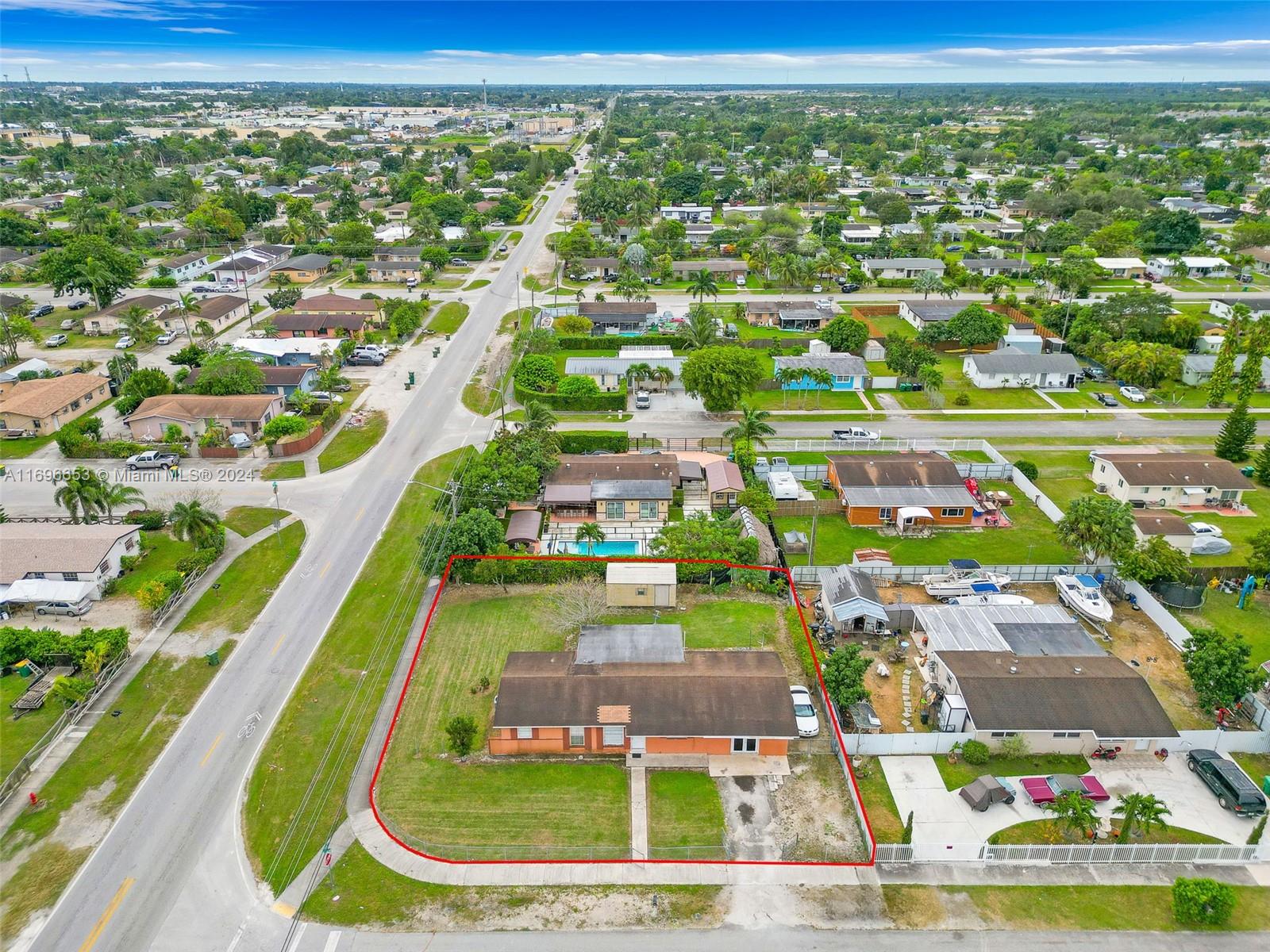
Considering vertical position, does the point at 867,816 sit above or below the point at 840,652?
below

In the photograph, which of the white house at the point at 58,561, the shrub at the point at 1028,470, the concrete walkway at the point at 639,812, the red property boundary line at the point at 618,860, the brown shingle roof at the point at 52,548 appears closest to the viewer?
the red property boundary line at the point at 618,860

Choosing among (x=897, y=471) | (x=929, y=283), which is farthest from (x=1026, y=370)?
(x=897, y=471)

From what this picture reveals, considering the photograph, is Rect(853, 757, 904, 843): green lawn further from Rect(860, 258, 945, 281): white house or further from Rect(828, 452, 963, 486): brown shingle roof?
Rect(860, 258, 945, 281): white house

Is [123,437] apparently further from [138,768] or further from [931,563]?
[931,563]

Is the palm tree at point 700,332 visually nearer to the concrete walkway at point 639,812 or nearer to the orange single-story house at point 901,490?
the orange single-story house at point 901,490

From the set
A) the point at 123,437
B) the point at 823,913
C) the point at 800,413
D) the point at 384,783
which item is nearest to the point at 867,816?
the point at 823,913

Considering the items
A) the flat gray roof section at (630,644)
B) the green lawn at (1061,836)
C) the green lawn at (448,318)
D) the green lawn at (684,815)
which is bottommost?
the green lawn at (1061,836)

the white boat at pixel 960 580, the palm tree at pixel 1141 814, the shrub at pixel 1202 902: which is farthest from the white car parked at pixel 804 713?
the shrub at pixel 1202 902

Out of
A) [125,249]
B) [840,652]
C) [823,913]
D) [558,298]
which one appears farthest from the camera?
[125,249]
